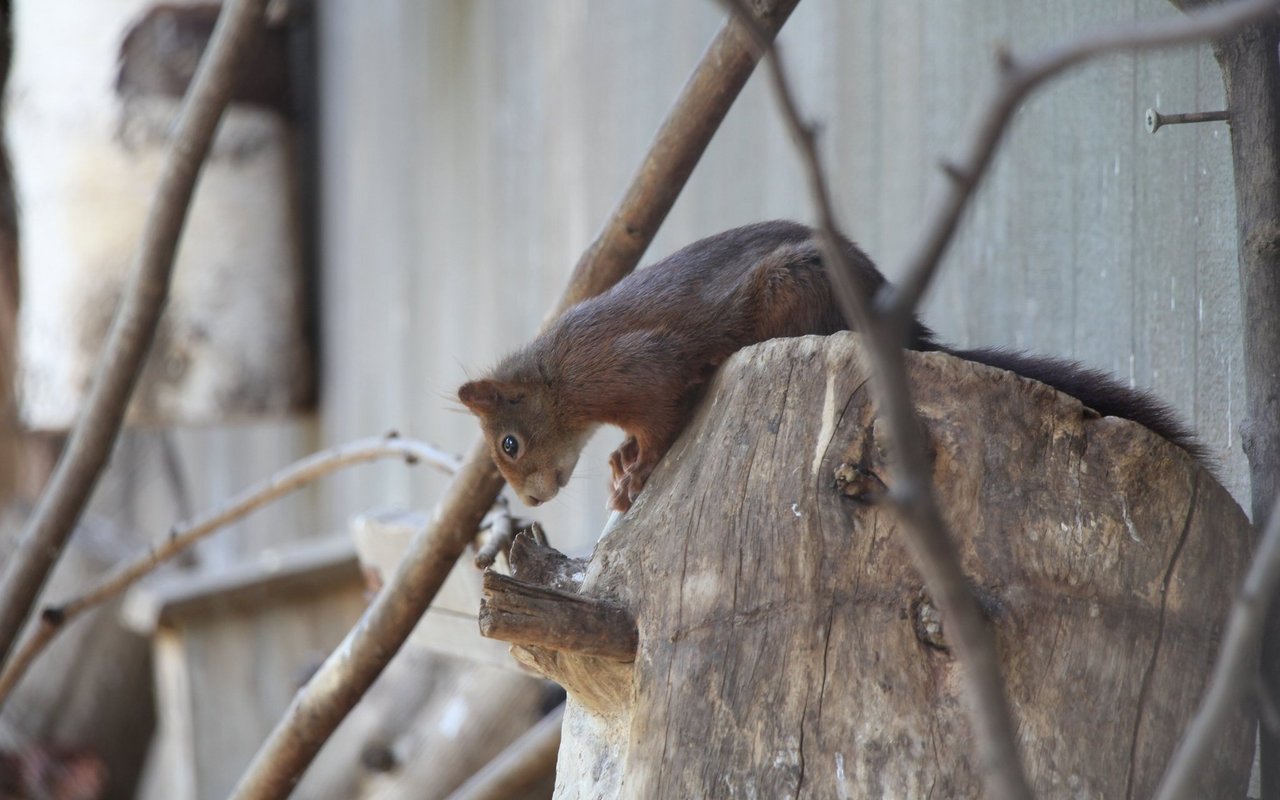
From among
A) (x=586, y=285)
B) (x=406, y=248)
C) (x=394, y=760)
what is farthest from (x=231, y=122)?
(x=586, y=285)

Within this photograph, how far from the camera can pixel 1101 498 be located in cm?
157

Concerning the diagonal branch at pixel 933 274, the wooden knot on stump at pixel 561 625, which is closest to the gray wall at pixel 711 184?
the wooden knot on stump at pixel 561 625

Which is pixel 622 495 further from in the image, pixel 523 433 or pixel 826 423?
pixel 826 423

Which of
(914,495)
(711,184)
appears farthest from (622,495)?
(711,184)

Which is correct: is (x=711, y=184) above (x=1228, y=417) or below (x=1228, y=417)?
above

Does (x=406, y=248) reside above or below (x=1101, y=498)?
above

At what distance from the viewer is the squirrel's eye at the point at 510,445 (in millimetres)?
2543

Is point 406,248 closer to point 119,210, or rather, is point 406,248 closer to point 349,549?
point 119,210

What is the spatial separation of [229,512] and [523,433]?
1019 mm

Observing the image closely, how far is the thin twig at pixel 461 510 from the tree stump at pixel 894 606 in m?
0.89

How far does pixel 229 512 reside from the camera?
3.18 m

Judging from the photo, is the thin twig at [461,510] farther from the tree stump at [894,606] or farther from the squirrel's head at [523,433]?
the tree stump at [894,606]

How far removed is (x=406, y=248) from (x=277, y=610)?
231cm

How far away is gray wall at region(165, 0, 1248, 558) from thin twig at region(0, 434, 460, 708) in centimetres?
45
